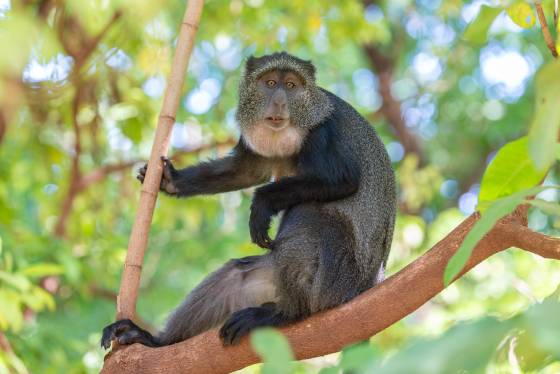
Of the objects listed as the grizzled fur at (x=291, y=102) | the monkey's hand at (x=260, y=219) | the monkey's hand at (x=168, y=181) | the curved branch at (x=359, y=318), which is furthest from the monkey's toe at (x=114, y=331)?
the grizzled fur at (x=291, y=102)

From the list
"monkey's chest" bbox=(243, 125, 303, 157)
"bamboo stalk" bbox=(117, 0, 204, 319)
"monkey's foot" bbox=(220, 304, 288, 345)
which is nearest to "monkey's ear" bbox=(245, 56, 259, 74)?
"monkey's chest" bbox=(243, 125, 303, 157)

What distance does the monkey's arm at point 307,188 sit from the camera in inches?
201

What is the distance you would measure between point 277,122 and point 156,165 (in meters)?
1.16

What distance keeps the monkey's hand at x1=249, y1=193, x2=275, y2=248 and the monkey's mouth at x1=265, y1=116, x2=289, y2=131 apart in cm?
54

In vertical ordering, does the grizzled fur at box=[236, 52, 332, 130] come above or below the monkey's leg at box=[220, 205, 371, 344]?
above

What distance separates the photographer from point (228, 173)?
19.2ft

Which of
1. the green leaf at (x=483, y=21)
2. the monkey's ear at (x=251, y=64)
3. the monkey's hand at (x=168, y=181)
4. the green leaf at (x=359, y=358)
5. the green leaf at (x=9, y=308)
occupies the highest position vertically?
the monkey's ear at (x=251, y=64)

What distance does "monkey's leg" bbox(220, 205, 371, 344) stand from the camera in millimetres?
4652

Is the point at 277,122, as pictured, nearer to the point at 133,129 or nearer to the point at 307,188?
the point at 307,188

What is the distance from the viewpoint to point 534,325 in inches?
45.9

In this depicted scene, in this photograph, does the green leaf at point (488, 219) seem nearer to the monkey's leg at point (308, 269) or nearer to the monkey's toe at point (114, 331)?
the monkey's leg at point (308, 269)

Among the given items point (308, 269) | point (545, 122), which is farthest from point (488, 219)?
point (308, 269)

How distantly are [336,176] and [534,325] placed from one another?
3997 millimetres

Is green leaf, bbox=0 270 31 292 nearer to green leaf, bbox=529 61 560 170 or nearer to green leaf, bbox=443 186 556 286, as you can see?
green leaf, bbox=443 186 556 286
